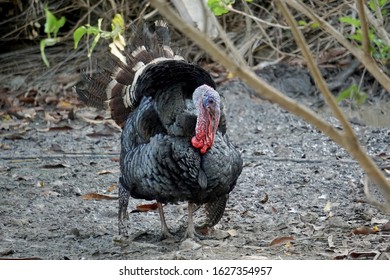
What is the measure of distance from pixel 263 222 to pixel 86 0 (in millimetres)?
1541

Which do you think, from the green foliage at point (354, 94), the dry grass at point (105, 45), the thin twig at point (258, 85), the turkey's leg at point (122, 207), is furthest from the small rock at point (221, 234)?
the thin twig at point (258, 85)

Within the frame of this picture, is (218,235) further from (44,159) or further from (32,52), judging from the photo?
(32,52)

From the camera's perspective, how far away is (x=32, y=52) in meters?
3.25

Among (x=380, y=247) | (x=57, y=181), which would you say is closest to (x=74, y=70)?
(x=57, y=181)

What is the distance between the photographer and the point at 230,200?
2.34 metres

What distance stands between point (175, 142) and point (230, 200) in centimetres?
44

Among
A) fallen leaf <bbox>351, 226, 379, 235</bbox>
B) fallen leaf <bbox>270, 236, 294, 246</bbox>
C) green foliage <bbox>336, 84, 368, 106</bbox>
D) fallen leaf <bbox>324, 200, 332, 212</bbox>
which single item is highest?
green foliage <bbox>336, 84, 368, 106</bbox>

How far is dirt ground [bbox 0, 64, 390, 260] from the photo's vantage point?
6.54ft

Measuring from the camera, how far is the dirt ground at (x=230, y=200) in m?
1.99

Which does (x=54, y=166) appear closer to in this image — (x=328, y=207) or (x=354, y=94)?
(x=328, y=207)

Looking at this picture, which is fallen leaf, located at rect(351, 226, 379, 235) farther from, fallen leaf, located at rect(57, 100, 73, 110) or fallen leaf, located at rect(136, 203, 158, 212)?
fallen leaf, located at rect(57, 100, 73, 110)

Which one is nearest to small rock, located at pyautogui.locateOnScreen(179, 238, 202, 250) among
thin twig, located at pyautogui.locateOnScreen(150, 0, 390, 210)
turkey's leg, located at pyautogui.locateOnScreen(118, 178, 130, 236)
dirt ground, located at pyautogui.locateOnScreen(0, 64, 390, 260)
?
dirt ground, located at pyautogui.locateOnScreen(0, 64, 390, 260)

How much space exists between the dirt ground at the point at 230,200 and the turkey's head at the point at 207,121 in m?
0.26

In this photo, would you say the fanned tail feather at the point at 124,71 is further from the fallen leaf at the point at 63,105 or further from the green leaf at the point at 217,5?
the fallen leaf at the point at 63,105
